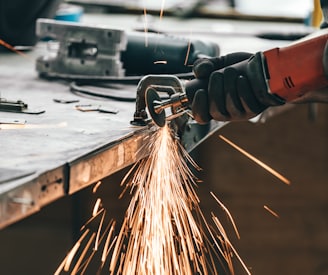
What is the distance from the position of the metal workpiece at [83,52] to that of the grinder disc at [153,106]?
1.88ft

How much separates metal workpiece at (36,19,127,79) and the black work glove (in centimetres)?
63

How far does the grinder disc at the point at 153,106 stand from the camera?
59.8 inches

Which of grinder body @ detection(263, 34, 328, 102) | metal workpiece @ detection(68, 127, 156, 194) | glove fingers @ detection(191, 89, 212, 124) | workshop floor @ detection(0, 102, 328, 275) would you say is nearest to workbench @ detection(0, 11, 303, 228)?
metal workpiece @ detection(68, 127, 156, 194)

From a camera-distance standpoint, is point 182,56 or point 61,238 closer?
point 182,56

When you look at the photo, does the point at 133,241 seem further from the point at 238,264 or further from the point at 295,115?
the point at 295,115

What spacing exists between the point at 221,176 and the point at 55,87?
210 centimetres

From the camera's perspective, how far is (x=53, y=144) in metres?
1.32

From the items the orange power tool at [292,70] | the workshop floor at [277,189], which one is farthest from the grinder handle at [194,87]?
the workshop floor at [277,189]

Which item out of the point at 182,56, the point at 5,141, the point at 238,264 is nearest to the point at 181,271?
the point at 182,56

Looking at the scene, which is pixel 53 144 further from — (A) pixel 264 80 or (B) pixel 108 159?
(A) pixel 264 80

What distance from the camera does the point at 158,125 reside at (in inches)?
60.4

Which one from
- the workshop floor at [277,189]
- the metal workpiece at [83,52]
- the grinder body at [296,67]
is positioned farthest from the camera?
the workshop floor at [277,189]

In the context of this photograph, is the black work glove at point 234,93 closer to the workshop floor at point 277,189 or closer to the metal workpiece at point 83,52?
the metal workpiece at point 83,52

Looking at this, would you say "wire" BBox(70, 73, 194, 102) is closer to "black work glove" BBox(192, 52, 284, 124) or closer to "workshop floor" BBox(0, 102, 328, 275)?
"black work glove" BBox(192, 52, 284, 124)
